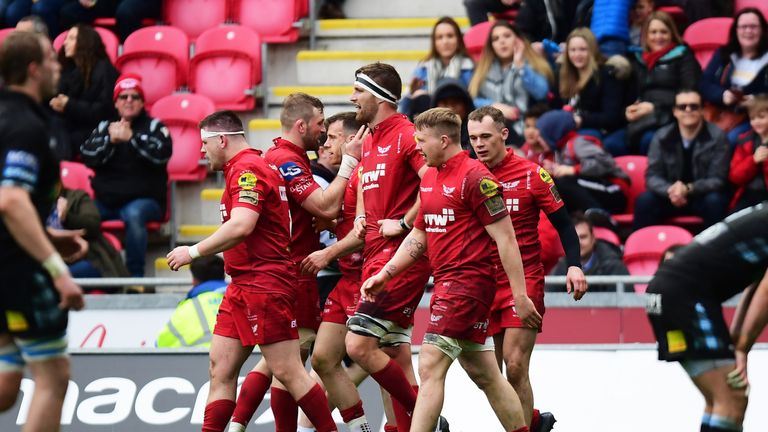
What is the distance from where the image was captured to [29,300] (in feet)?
22.4

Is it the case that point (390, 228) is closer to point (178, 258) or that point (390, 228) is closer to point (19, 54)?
point (178, 258)

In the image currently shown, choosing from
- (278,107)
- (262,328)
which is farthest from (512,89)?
(262,328)

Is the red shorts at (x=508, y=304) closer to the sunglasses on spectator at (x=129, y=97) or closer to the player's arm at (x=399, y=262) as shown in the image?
the player's arm at (x=399, y=262)

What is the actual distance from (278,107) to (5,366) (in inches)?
343

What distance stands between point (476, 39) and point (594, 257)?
3432 mm

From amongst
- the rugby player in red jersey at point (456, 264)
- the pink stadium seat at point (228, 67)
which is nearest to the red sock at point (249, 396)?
the rugby player in red jersey at point (456, 264)

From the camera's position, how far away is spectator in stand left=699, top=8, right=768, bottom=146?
13.2 meters

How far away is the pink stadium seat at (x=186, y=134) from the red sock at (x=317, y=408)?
639 cm

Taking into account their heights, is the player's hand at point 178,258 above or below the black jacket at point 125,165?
above

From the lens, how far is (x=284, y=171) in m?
9.16

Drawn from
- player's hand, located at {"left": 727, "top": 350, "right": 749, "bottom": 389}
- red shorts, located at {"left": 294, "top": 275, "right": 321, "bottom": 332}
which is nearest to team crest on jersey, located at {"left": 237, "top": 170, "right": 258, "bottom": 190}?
red shorts, located at {"left": 294, "top": 275, "right": 321, "bottom": 332}

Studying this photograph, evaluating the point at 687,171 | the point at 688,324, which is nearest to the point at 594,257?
the point at 687,171

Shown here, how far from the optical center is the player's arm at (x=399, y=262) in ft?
27.6

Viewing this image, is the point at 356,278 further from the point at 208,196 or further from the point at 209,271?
the point at 208,196
